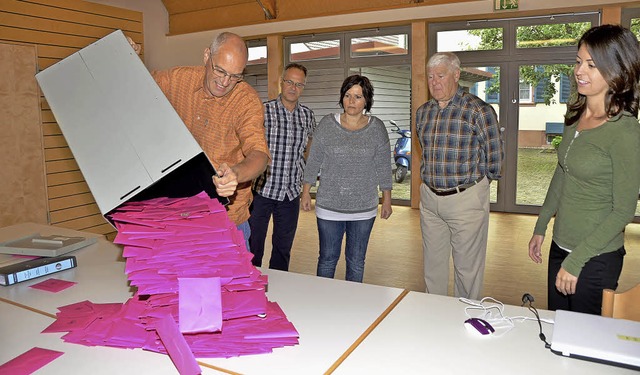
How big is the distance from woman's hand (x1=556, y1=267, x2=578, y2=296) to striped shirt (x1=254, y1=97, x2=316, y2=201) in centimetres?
211

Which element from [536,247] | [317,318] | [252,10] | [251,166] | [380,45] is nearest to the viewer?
[317,318]

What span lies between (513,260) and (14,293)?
176 inches

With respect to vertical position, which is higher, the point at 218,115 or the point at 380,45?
the point at 380,45

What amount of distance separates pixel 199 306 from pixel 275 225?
2.52m

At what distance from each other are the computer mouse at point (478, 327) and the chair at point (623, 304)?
0.42 m

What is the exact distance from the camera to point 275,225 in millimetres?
3854

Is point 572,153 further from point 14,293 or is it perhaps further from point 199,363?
point 14,293

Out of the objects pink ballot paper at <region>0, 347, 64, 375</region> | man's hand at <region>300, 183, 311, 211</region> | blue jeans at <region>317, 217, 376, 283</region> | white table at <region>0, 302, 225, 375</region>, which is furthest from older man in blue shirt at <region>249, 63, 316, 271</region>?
pink ballot paper at <region>0, 347, 64, 375</region>

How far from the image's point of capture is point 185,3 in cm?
991

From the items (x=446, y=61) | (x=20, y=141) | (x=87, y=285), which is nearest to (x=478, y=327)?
(x=87, y=285)

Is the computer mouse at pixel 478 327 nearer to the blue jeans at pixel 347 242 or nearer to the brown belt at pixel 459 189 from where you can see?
the brown belt at pixel 459 189

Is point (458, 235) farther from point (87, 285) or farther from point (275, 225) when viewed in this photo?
point (87, 285)

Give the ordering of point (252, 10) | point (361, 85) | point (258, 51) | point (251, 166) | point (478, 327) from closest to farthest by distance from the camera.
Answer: point (478, 327) → point (251, 166) → point (361, 85) → point (252, 10) → point (258, 51)

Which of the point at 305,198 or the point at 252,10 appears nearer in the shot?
the point at 305,198
